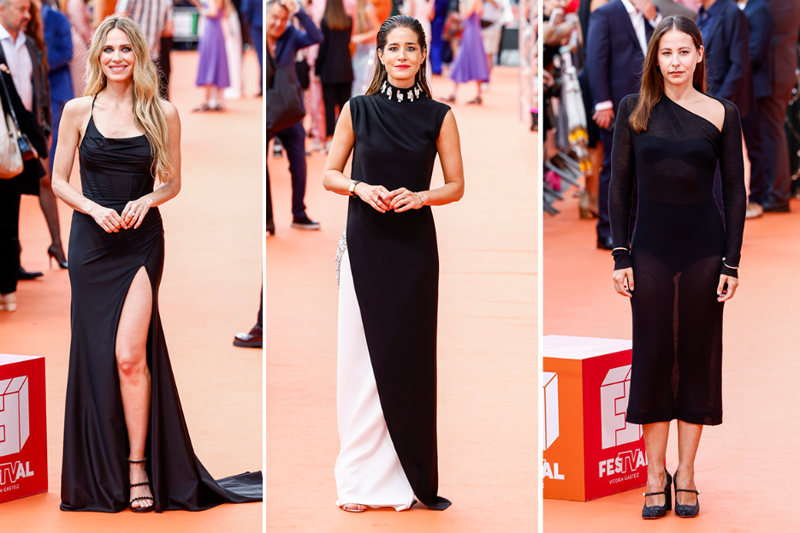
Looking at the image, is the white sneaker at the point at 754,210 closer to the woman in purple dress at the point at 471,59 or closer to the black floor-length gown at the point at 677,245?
the black floor-length gown at the point at 677,245

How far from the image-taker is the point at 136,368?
396 cm

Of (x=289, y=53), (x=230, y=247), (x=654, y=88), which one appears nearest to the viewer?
(x=654, y=88)

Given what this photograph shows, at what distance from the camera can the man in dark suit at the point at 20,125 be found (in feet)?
23.7

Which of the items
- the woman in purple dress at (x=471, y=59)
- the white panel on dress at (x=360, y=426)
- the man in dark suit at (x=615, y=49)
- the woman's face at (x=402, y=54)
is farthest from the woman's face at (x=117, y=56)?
the woman in purple dress at (x=471, y=59)

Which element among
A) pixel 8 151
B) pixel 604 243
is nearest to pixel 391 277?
pixel 8 151

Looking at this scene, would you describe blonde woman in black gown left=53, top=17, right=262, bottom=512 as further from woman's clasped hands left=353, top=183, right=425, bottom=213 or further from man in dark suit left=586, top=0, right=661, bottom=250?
man in dark suit left=586, top=0, right=661, bottom=250

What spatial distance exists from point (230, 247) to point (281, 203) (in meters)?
1.83

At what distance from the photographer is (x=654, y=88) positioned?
12.5 ft

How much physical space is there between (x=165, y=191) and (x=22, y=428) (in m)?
1.15

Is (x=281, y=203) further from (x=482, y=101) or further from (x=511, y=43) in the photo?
(x=511, y=43)

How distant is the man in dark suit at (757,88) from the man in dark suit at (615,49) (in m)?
2.33

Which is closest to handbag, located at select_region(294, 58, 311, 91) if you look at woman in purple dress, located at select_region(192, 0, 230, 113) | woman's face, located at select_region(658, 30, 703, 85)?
woman in purple dress, located at select_region(192, 0, 230, 113)

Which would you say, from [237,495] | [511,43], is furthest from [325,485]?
[511,43]

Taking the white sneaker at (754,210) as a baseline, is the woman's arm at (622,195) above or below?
above
